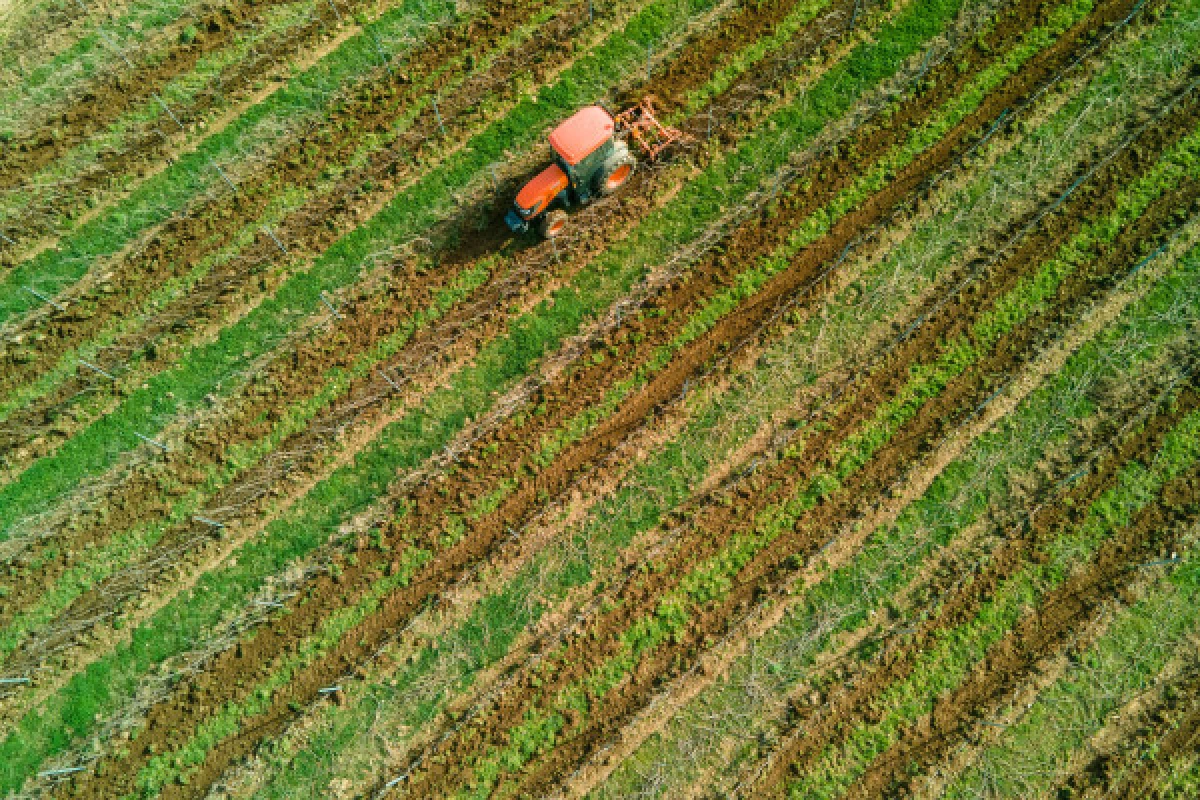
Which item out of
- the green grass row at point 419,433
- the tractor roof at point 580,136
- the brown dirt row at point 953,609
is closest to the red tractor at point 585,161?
the tractor roof at point 580,136

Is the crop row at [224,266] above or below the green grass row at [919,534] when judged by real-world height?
above

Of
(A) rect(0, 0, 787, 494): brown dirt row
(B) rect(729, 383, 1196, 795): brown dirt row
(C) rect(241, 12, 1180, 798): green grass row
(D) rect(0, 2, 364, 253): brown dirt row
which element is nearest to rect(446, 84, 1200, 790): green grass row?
(C) rect(241, 12, 1180, 798): green grass row

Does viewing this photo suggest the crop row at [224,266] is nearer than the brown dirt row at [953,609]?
No

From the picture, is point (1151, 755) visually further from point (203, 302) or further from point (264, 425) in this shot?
point (203, 302)

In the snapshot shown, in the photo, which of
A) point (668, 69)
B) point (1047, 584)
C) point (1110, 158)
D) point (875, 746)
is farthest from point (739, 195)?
point (875, 746)

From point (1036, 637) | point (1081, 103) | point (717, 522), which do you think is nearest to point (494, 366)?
point (717, 522)

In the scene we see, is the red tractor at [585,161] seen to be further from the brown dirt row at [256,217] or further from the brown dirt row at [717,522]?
the brown dirt row at [717,522]
